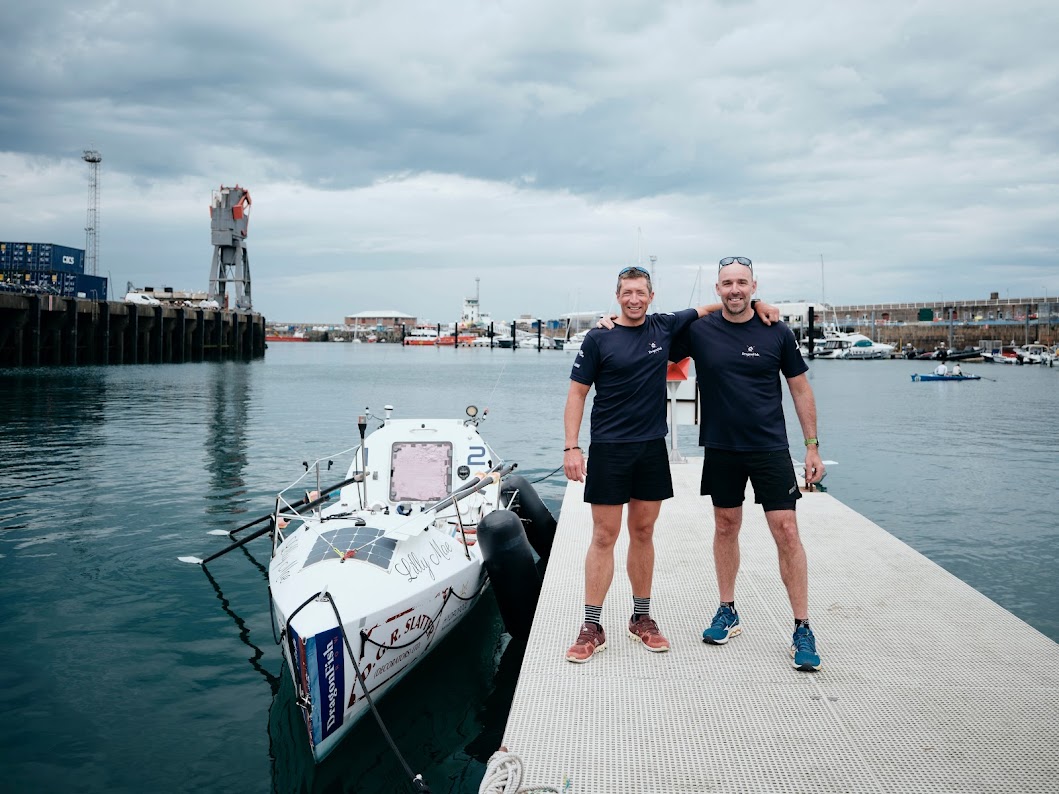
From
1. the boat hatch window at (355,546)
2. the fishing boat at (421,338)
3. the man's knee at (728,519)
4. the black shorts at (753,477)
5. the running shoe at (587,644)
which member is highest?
the fishing boat at (421,338)

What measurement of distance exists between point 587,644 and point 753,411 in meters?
1.73

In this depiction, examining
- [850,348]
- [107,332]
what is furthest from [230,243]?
[850,348]

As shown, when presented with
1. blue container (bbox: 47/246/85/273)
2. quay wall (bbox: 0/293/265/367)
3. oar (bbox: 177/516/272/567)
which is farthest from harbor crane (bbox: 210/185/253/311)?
oar (bbox: 177/516/272/567)

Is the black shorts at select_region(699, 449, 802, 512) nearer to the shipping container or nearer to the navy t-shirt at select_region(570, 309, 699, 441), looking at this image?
the navy t-shirt at select_region(570, 309, 699, 441)

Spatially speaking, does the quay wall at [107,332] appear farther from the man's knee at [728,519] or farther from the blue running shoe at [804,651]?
the blue running shoe at [804,651]

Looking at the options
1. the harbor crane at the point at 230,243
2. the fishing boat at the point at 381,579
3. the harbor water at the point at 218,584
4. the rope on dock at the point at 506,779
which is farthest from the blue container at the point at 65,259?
the rope on dock at the point at 506,779

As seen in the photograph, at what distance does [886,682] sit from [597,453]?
2057 mm

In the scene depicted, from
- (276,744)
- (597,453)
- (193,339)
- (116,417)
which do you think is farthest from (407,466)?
(193,339)

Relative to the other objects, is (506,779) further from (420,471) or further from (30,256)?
(30,256)

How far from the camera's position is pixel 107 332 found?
5456 centimetres

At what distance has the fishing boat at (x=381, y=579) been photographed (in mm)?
5352

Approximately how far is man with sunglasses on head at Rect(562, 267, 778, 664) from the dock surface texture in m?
0.50

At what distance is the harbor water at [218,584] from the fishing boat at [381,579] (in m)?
0.53

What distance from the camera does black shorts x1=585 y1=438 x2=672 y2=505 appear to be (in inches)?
179
